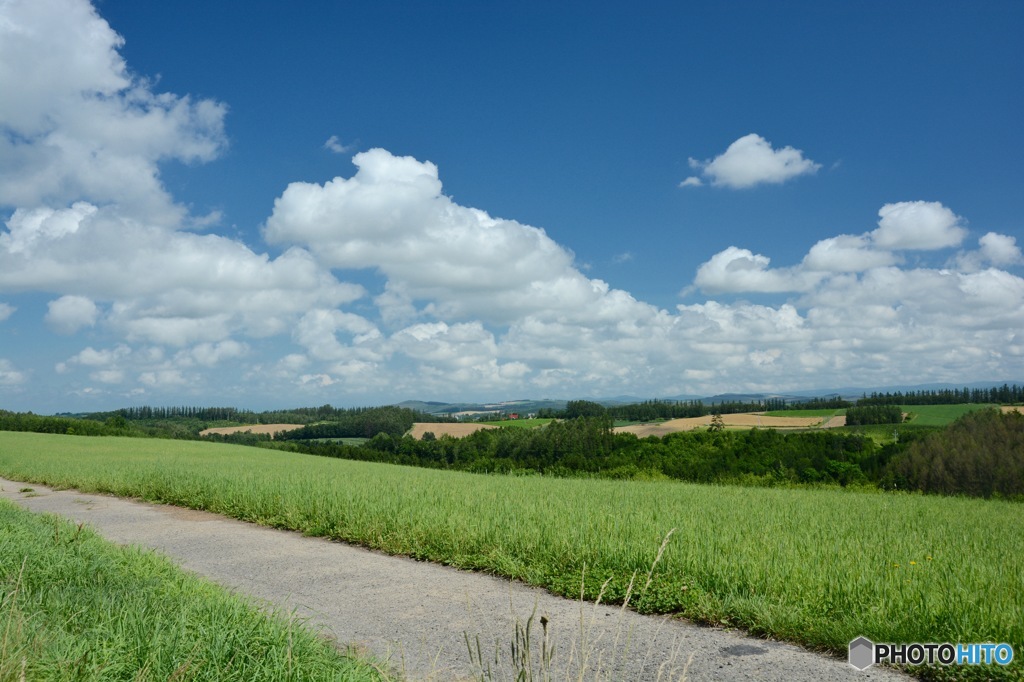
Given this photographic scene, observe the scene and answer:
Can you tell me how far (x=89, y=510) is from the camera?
1470cm

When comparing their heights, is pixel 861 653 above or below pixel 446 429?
above

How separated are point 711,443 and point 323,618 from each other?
60.0m

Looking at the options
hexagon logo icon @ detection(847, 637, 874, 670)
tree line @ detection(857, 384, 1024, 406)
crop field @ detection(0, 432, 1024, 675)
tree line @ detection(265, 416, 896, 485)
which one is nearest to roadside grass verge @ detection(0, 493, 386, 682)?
crop field @ detection(0, 432, 1024, 675)

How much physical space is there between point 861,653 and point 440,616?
3.69 metres

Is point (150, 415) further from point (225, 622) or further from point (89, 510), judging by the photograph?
point (225, 622)

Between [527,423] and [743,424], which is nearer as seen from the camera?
[743,424]

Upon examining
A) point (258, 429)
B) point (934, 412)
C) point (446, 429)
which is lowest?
point (446, 429)

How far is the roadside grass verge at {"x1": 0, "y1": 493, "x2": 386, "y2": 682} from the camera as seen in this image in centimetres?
371

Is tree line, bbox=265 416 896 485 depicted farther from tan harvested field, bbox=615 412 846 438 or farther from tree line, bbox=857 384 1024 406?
tree line, bbox=857 384 1024 406

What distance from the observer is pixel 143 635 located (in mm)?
4262

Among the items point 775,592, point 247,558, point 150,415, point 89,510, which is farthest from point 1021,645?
point 150,415

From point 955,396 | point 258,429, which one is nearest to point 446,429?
point 258,429

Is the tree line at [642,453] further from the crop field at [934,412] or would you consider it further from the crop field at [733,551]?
the crop field at [733,551]

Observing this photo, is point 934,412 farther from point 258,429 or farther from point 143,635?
point 258,429
